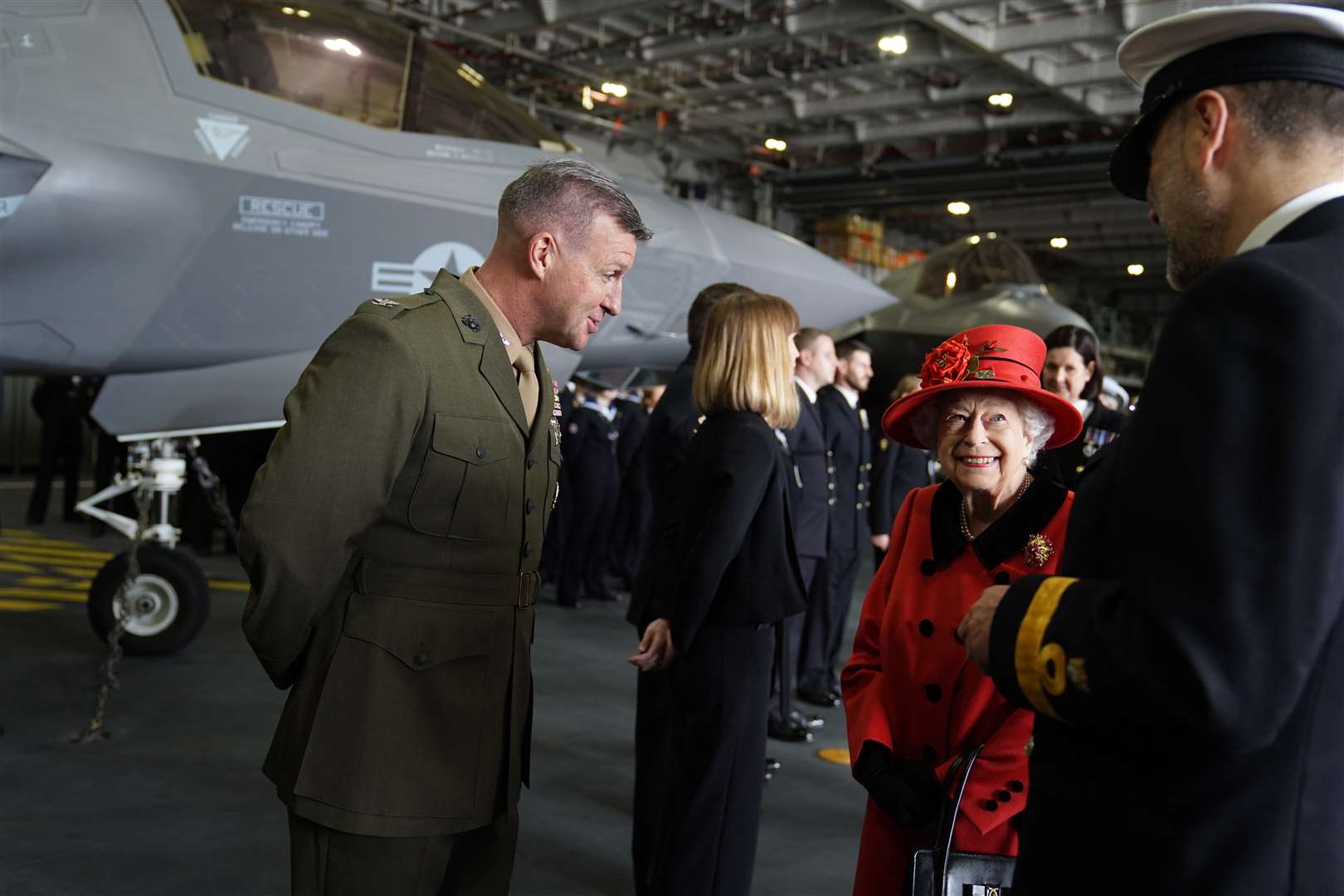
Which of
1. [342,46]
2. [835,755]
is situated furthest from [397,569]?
[342,46]

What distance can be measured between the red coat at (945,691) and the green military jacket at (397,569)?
0.66 m

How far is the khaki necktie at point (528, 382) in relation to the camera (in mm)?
1919

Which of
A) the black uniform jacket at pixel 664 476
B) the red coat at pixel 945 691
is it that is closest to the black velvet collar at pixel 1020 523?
the red coat at pixel 945 691

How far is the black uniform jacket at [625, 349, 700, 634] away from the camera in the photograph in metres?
3.27

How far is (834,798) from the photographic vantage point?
4.23m

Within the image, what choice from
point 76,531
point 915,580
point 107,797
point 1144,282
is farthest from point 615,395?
point 1144,282

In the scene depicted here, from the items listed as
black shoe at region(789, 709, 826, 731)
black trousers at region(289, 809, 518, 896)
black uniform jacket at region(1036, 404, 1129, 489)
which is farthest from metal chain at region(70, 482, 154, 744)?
black uniform jacket at region(1036, 404, 1129, 489)

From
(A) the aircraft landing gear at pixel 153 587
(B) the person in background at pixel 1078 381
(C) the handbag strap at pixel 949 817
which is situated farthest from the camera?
(A) the aircraft landing gear at pixel 153 587

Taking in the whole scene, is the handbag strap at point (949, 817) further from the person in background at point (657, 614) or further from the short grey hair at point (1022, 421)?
the person in background at point (657, 614)

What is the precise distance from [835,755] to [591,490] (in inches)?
172

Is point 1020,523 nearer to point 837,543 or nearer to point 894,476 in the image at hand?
point 837,543

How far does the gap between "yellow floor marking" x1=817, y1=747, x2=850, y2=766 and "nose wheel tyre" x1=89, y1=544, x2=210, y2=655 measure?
3.24 meters

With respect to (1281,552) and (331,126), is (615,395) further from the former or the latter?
(1281,552)

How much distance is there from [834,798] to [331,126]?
360 centimetres
